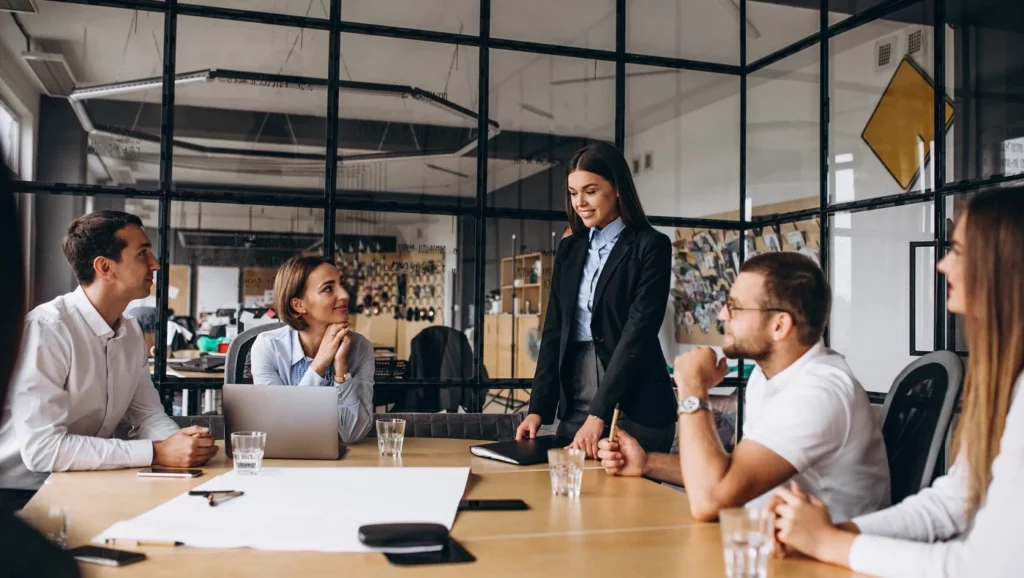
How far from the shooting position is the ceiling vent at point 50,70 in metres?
3.35

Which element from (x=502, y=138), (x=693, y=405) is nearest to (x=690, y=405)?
(x=693, y=405)

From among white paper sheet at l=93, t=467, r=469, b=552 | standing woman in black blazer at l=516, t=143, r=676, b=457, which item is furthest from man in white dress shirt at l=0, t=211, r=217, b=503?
standing woman in black blazer at l=516, t=143, r=676, b=457

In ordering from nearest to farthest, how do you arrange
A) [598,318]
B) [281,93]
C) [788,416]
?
1. [788,416]
2. [598,318]
3. [281,93]

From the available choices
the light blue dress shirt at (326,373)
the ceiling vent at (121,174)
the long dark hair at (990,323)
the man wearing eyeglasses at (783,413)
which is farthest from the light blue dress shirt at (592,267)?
the ceiling vent at (121,174)

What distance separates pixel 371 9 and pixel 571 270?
1.67 meters

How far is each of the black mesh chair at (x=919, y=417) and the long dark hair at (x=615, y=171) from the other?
1154mm

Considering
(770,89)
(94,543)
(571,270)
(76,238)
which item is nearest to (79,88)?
(76,238)

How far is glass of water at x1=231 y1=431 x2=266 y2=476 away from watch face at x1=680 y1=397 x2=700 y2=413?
0.96 m

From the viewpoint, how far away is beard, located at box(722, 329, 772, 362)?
191cm

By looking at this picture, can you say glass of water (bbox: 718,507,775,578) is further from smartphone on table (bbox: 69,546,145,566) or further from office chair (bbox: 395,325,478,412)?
office chair (bbox: 395,325,478,412)

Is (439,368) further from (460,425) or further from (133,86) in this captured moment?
(133,86)

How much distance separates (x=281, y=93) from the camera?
12.3 ft

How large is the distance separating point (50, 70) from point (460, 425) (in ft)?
7.11

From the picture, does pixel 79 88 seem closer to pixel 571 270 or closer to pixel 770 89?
pixel 571 270
